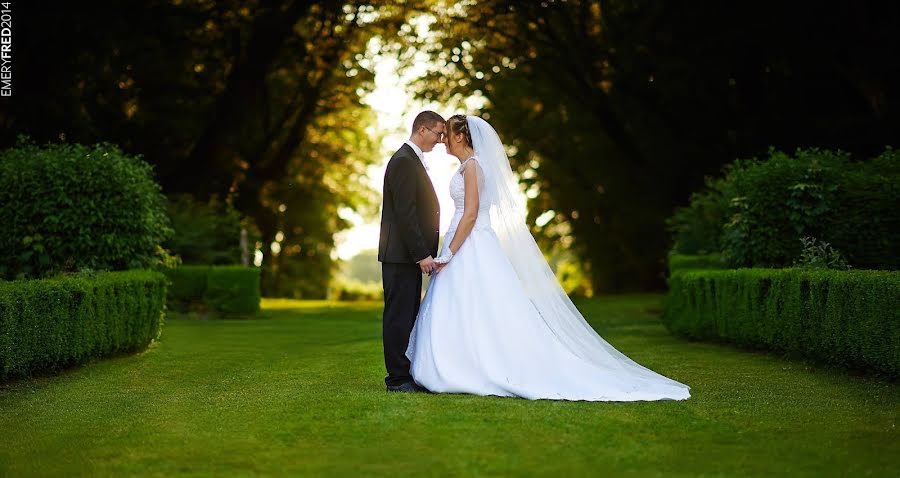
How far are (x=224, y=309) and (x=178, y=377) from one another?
1163cm

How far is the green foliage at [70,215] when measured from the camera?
1606 cm

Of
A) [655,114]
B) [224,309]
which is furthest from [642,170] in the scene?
[224,309]

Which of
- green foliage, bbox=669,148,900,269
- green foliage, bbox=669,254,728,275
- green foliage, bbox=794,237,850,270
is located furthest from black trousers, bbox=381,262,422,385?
green foliage, bbox=669,254,728,275

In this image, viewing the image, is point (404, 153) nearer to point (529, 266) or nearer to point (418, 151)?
point (418, 151)

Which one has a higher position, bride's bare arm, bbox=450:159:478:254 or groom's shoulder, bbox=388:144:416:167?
groom's shoulder, bbox=388:144:416:167

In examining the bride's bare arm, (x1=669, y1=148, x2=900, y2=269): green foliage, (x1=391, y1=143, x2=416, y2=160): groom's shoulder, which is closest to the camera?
(x1=391, y1=143, x2=416, y2=160): groom's shoulder

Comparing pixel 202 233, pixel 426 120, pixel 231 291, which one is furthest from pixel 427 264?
pixel 202 233

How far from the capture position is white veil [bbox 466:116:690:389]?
9.48 meters

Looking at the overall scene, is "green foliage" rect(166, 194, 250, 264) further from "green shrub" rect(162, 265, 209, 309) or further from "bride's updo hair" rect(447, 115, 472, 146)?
"bride's updo hair" rect(447, 115, 472, 146)

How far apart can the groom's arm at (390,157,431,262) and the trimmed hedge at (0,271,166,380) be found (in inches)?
145

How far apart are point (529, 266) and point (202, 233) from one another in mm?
16090

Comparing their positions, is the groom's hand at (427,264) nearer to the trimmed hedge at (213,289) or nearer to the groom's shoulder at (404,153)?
the groom's shoulder at (404,153)

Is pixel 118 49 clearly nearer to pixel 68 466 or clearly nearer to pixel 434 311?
pixel 434 311

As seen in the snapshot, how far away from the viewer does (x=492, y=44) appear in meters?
32.5
